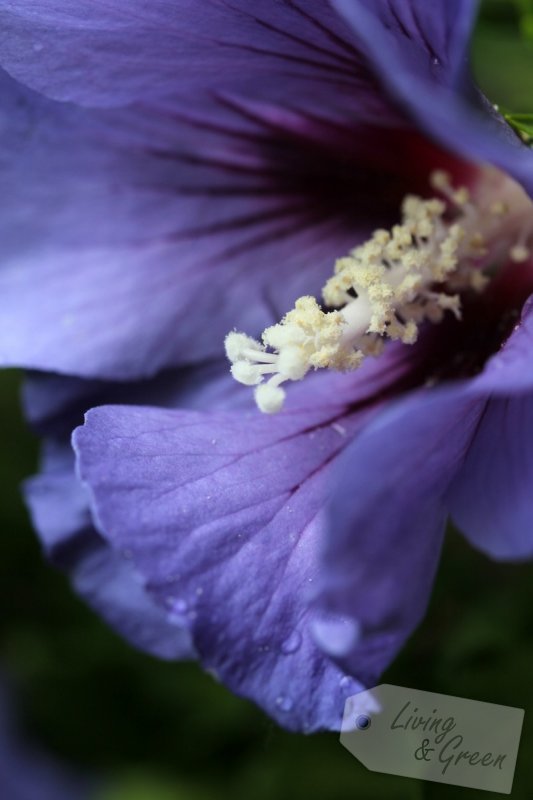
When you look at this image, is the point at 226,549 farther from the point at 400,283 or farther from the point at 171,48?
the point at 171,48

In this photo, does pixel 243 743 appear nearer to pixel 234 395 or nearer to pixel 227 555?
pixel 234 395

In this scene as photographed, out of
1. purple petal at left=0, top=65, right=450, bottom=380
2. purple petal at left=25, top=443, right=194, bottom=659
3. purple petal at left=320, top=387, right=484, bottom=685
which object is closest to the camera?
purple petal at left=320, top=387, right=484, bottom=685

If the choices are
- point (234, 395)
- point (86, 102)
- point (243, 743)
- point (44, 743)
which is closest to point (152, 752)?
point (243, 743)

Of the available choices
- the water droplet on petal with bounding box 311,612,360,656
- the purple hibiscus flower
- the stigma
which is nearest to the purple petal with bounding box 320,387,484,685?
the water droplet on petal with bounding box 311,612,360,656

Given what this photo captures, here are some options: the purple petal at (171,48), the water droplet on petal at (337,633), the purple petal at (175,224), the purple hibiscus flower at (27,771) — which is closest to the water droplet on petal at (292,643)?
the water droplet on petal at (337,633)

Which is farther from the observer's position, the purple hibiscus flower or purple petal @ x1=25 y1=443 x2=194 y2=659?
the purple hibiscus flower

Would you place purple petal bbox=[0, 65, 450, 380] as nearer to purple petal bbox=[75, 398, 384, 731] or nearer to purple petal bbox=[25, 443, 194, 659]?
purple petal bbox=[25, 443, 194, 659]
